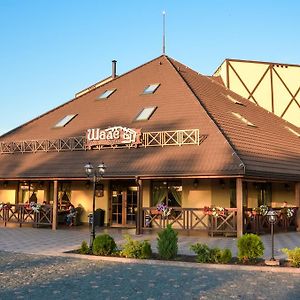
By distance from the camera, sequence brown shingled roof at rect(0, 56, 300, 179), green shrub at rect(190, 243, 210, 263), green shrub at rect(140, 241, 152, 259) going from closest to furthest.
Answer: green shrub at rect(190, 243, 210, 263), green shrub at rect(140, 241, 152, 259), brown shingled roof at rect(0, 56, 300, 179)

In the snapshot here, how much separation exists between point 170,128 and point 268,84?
1248 centimetres

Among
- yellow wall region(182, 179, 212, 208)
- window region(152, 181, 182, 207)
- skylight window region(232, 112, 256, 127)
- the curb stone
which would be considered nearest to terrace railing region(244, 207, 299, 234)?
yellow wall region(182, 179, 212, 208)

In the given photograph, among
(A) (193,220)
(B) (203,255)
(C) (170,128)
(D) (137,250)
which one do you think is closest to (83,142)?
(C) (170,128)

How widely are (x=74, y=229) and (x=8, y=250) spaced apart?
6818 millimetres

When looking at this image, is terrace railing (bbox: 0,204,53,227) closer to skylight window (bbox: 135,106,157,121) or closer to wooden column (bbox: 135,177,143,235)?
wooden column (bbox: 135,177,143,235)

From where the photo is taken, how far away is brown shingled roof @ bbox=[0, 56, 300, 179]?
16969mm

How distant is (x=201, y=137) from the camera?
712 inches

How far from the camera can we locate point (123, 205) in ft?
69.2

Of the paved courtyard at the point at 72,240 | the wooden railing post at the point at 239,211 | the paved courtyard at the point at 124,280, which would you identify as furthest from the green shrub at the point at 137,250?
the wooden railing post at the point at 239,211

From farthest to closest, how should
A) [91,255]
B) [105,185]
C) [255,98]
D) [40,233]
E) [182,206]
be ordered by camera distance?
1. [255,98]
2. [105,185]
3. [182,206]
4. [40,233]
5. [91,255]

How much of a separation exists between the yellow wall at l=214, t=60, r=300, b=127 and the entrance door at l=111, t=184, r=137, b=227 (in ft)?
38.3

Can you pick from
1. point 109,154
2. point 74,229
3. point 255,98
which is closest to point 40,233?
point 74,229

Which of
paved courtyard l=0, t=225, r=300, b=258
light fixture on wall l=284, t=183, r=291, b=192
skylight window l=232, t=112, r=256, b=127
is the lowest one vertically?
paved courtyard l=0, t=225, r=300, b=258

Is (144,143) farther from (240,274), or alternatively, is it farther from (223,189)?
(240,274)
